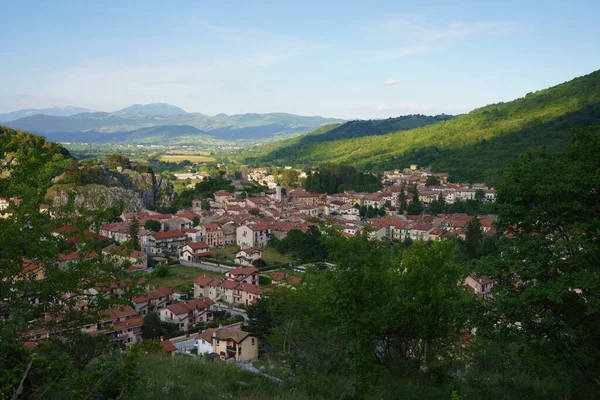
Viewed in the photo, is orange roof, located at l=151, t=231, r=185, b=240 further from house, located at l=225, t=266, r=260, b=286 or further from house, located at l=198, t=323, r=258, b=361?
house, located at l=198, t=323, r=258, b=361

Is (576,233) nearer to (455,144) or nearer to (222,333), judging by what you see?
(222,333)

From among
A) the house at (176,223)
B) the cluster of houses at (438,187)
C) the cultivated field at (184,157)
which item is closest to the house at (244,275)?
the house at (176,223)

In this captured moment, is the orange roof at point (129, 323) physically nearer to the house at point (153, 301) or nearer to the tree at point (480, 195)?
the house at point (153, 301)

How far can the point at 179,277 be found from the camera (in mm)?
24828

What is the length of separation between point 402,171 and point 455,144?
14136mm

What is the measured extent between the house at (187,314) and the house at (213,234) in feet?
43.2

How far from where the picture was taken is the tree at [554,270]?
5082mm

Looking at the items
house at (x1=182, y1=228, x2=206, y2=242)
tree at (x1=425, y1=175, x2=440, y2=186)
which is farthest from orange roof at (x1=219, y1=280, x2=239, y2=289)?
tree at (x1=425, y1=175, x2=440, y2=186)

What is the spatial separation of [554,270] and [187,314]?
15237 mm

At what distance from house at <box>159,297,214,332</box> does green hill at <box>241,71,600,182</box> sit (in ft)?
129

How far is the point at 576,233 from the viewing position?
17.1ft

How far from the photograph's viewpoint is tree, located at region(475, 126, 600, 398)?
508 cm

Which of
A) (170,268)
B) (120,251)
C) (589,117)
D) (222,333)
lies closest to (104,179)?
(170,268)

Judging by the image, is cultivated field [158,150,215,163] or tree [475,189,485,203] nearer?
tree [475,189,485,203]
